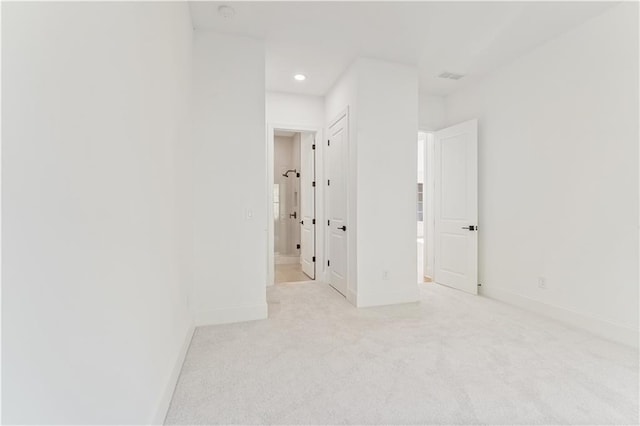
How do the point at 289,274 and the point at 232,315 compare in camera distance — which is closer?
the point at 232,315

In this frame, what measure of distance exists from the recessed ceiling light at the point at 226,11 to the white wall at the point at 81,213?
49.8 inches

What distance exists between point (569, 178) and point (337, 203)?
2459 mm

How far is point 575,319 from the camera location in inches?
116

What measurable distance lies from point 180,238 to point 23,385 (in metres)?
1.76

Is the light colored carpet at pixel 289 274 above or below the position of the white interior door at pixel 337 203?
below

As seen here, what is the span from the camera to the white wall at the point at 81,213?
0.66m

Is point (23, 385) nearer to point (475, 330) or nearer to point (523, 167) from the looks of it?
point (475, 330)

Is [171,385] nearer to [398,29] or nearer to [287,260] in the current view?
[398,29]

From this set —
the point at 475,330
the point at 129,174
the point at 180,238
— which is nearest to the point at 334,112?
the point at 180,238

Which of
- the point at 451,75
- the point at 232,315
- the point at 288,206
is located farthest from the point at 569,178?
the point at 288,206

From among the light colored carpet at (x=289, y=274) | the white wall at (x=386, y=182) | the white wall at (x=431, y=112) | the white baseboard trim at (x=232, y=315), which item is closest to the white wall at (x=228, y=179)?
the white baseboard trim at (x=232, y=315)

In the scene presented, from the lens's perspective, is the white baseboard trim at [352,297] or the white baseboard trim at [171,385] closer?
the white baseboard trim at [171,385]

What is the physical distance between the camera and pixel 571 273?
3.01m

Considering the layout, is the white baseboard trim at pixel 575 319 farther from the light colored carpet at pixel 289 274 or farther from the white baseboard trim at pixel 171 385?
the white baseboard trim at pixel 171 385
